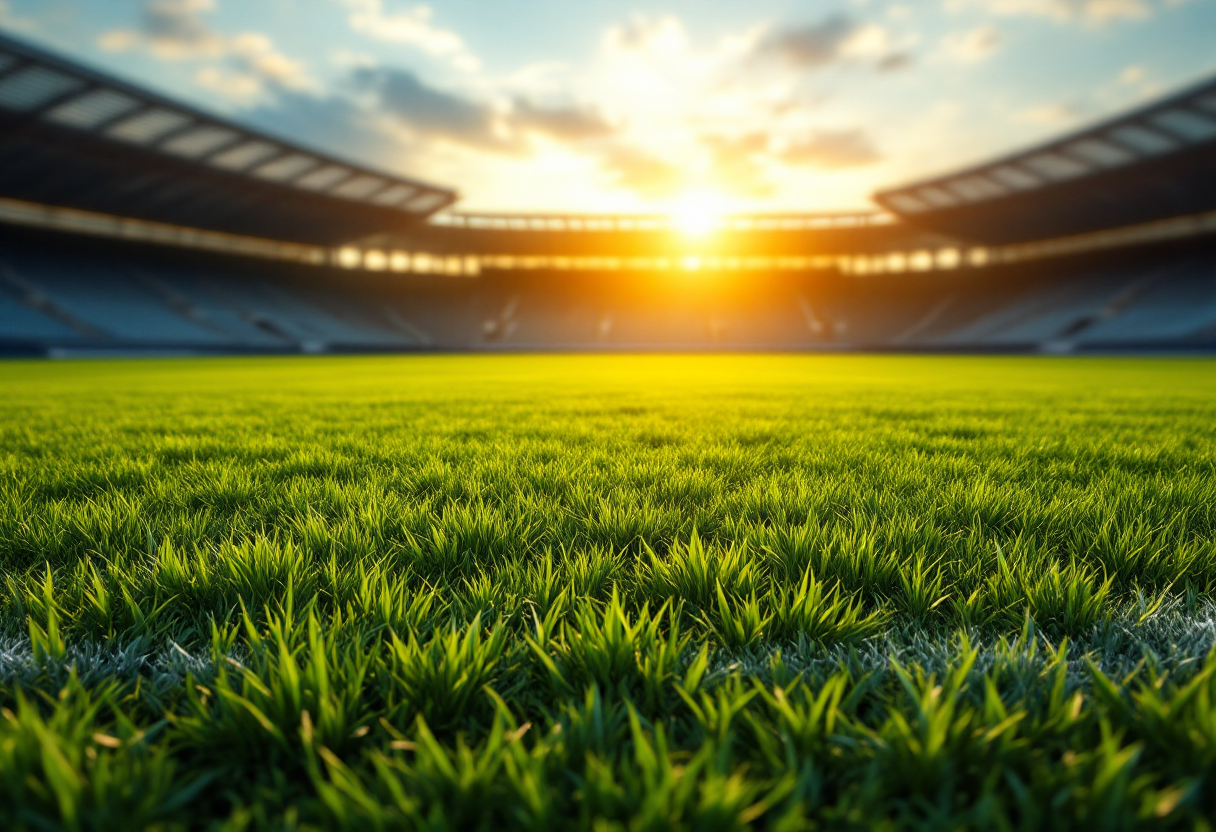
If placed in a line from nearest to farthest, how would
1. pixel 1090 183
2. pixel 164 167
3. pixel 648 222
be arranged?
1. pixel 164 167
2. pixel 1090 183
3. pixel 648 222

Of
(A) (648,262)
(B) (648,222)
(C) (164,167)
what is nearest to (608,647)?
(C) (164,167)

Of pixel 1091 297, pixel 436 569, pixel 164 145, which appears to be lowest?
pixel 436 569

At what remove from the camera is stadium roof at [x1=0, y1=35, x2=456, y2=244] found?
23469mm

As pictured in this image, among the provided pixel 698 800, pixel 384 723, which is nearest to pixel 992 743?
pixel 698 800

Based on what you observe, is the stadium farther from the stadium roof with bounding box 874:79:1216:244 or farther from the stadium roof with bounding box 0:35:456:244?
the stadium roof with bounding box 874:79:1216:244

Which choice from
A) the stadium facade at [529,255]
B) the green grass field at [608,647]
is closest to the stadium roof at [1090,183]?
the stadium facade at [529,255]

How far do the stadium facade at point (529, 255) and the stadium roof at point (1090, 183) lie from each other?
0.16 meters

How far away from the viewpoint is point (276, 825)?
783mm

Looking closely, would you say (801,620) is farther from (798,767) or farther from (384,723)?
(384,723)

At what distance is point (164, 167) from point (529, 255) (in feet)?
101

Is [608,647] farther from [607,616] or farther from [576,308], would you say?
[576,308]

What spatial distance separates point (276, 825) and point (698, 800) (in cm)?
57

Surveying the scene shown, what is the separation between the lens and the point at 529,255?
57656mm

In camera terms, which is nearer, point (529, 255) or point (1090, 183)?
point (1090, 183)
